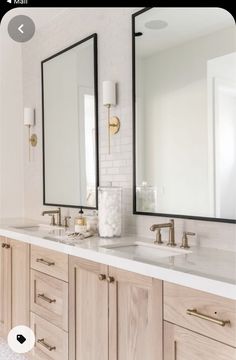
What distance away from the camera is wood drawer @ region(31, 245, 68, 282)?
6.50ft

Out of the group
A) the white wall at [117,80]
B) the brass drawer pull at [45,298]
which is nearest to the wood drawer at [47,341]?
the brass drawer pull at [45,298]

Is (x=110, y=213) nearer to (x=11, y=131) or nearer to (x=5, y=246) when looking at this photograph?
(x=5, y=246)

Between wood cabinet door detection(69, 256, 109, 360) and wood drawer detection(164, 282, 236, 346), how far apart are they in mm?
401

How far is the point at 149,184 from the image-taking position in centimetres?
212

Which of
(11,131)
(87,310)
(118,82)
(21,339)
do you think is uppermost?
(118,82)

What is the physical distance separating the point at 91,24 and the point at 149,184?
47.1 inches

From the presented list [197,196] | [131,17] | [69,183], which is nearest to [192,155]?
[197,196]

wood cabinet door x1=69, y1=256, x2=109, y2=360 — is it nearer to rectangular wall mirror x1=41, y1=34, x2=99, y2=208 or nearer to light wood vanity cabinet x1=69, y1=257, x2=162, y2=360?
light wood vanity cabinet x1=69, y1=257, x2=162, y2=360

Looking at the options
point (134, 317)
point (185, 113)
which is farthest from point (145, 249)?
point (185, 113)

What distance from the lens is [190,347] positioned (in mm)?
1285

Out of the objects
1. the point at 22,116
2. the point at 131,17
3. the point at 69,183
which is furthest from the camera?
the point at 22,116

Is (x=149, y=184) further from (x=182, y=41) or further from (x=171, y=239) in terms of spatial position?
(x=182, y=41)

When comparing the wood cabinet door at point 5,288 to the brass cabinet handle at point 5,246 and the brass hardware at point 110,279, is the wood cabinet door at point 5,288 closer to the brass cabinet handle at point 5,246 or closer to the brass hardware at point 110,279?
the brass cabinet handle at point 5,246

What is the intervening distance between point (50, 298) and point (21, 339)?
508 mm
